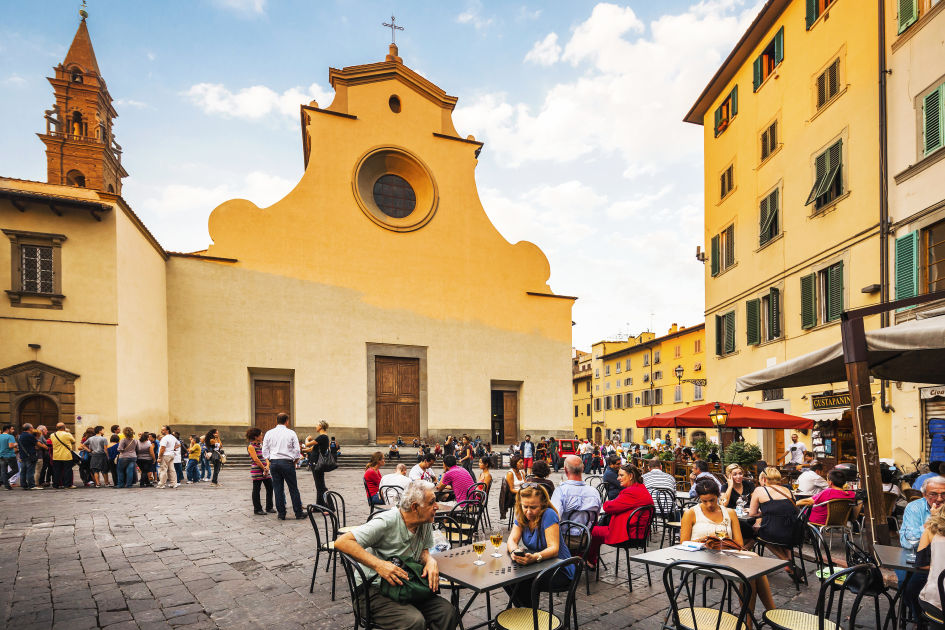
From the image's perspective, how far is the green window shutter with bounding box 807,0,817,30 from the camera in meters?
13.4

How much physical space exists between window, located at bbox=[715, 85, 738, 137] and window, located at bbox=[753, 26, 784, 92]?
4.09 ft

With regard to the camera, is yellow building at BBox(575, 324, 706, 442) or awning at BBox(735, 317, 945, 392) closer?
awning at BBox(735, 317, 945, 392)

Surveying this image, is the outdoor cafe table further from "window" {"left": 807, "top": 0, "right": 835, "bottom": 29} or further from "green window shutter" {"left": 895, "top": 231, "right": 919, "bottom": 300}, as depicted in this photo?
"window" {"left": 807, "top": 0, "right": 835, "bottom": 29}

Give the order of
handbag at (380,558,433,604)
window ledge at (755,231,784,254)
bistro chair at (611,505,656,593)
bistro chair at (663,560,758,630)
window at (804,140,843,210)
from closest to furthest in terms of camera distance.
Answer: bistro chair at (663,560,758,630) < handbag at (380,558,433,604) < bistro chair at (611,505,656,593) < window at (804,140,843,210) < window ledge at (755,231,784,254)

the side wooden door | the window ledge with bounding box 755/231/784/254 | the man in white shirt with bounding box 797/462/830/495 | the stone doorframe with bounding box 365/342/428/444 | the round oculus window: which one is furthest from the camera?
the round oculus window

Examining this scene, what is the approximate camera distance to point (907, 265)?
Result: 10.3 metres

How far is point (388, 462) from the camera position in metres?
20.3

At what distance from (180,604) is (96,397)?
13.5 meters

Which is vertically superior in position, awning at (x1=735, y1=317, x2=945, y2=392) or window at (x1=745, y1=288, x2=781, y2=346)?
window at (x1=745, y1=288, x2=781, y2=346)

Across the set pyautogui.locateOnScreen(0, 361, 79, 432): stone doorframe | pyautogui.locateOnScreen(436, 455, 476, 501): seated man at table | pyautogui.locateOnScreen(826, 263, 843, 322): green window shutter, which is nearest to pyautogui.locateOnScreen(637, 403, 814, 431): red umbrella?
pyautogui.locateOnScreen(826, 263, 843, 322): green window shutter

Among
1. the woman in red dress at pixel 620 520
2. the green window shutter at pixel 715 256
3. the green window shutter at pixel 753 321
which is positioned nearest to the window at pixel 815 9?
the green window shutter at pixel 715 256

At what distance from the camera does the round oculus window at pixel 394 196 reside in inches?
984

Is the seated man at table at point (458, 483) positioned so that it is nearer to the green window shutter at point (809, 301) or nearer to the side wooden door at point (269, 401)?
the green window shutter at point (809, 301)

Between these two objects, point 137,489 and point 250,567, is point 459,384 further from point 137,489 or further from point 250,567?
point 250,567
